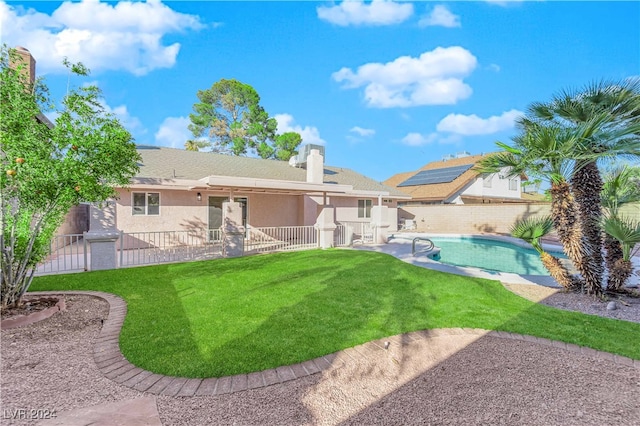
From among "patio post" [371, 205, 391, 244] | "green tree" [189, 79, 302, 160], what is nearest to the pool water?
"patio post" [371, 205, 391, 244]

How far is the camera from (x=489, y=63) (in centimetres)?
2039

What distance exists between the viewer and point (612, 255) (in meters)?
7.21

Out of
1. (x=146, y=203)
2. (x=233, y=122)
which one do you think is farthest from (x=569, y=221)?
(x=233, y=122)

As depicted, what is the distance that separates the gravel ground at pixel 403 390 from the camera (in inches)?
117

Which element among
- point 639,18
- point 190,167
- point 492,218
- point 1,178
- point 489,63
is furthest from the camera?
point 492,218

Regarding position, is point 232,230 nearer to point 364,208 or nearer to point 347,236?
Answer: point 347,236

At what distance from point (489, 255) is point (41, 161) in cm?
1770

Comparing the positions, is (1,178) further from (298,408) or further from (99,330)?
(298,408)

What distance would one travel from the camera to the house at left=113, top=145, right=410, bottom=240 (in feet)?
43.0

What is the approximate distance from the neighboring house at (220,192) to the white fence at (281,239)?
1.83 feet

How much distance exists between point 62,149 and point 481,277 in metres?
10.4

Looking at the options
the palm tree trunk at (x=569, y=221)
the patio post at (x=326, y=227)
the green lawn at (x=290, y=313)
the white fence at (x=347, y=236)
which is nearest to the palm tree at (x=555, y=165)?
the palm tree trunk at (x=569, y=221)

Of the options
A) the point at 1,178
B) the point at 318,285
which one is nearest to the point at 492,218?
the point at 318,285

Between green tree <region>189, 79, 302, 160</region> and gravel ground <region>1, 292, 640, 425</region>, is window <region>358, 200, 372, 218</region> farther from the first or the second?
gravel ground <region>1, 292, 640, 425</region>
